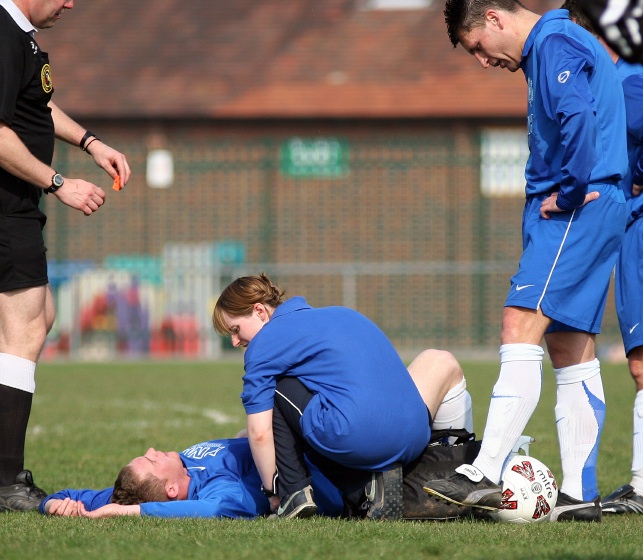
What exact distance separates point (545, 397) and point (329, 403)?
22.0 ft

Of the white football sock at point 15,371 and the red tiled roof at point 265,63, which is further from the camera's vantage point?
the red tiled roof at point 265,63

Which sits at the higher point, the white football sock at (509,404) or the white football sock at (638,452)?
the white football sock at (509,404)

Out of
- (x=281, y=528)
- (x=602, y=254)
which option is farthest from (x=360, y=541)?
(x=602, y=254)

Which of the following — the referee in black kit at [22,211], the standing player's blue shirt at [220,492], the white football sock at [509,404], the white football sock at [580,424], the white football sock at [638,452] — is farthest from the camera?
the white football sock at [638,452]

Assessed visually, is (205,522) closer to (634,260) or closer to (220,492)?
(220,492)

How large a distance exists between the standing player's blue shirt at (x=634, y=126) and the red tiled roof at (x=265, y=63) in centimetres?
1709

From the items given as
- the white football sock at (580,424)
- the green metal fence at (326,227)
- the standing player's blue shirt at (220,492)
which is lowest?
the green metal fence at (326,227)

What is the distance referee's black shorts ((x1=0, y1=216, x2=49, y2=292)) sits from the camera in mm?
5438

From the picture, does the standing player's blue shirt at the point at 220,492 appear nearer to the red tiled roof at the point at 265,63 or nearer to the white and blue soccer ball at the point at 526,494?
the white and blue soccer ball at the point at 526,494

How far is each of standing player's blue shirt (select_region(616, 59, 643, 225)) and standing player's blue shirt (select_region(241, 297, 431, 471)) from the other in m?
1.57

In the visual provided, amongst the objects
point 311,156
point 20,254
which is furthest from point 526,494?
point 311,156

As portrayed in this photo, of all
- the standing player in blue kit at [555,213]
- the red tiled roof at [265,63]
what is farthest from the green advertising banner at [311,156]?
the standing player in blue kit at [555,213]

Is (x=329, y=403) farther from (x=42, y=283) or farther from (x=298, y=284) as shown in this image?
(x=298, y=284)

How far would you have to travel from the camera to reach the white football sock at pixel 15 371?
18.1 ft
